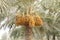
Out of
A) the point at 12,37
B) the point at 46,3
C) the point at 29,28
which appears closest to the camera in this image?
the point at 29,28

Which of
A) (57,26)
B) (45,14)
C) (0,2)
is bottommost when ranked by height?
(57,26)

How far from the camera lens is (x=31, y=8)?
900cm

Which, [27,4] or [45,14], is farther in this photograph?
[45,14]

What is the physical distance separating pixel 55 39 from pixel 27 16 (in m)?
5.66

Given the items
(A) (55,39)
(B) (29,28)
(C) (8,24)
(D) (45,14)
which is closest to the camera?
(B) (29,28)

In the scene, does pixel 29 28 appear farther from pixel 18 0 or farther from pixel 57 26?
pixel 57 26

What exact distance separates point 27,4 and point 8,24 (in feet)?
12.3

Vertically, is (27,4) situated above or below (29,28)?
above

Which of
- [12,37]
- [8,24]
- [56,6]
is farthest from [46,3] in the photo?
[12,37]

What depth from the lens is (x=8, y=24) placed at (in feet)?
40.0

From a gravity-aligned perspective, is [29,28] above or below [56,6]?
below

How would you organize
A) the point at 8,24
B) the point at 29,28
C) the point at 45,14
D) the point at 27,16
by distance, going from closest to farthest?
the point at 27,16, the point at 29,28, the point at 45,14, the point at 8,24

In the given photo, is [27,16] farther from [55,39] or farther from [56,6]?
[55,39]

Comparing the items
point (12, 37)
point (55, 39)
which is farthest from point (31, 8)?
point (12, 37)
